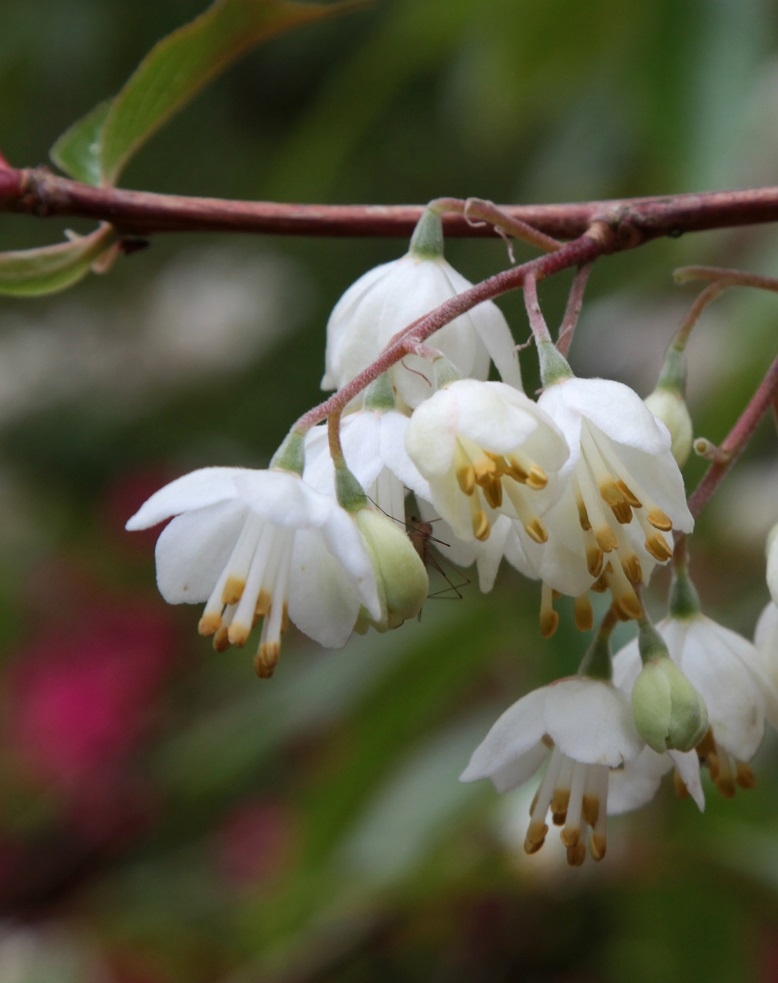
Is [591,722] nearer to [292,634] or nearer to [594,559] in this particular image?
[594,559]

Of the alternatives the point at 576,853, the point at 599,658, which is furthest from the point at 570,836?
the point at 599,658

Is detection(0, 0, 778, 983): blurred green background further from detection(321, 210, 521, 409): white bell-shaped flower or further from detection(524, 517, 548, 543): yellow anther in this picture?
detection(524, 517, 548, 543): yellow anther

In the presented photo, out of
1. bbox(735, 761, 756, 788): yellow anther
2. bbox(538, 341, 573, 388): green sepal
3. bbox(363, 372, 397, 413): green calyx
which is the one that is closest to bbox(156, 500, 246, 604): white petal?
bbox(363, 372, 397, 413): green calyx

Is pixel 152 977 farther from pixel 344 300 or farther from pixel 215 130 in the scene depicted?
pixel 215 130

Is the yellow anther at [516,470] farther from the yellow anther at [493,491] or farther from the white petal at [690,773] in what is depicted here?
the white petal at [690,773]

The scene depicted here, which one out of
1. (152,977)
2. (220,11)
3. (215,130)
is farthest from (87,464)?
(220,11)
